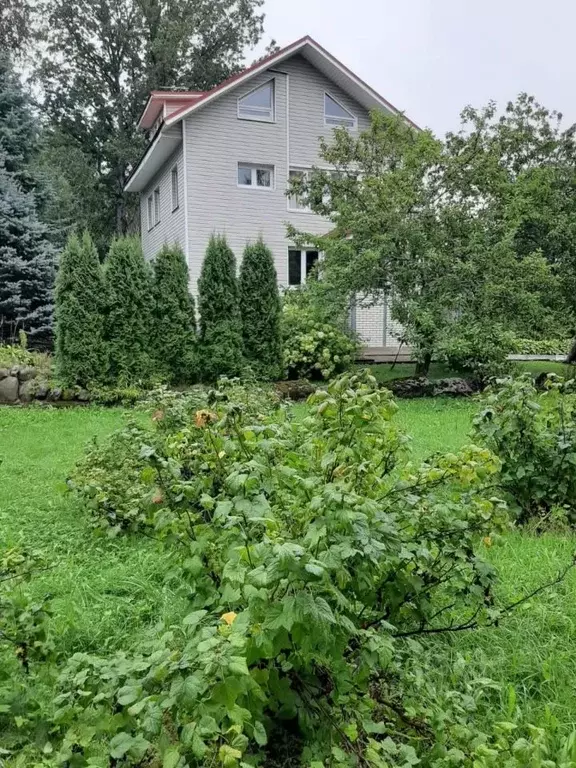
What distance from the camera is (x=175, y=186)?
16328 millimetres

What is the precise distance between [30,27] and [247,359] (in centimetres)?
2157

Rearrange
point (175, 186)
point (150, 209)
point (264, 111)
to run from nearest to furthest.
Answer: point (264, 111) → point (175, 186) → point (150, 209)

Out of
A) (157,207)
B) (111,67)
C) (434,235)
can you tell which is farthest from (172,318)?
(111,67)

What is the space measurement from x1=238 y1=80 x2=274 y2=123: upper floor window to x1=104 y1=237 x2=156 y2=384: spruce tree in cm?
786

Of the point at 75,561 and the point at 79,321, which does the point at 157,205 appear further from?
the point at 75,561

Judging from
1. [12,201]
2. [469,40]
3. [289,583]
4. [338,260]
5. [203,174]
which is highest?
[469,40]

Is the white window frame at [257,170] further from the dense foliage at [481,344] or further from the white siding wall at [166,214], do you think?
the dense foliage at [481,344]

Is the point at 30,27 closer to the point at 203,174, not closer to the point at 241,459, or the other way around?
the point at 203,174

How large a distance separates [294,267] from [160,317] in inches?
294

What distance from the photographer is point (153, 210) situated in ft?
63.3

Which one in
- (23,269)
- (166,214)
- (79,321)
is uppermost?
(166,214)

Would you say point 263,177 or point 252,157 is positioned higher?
point 252,157

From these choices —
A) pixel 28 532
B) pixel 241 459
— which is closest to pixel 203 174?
pixel 28 532

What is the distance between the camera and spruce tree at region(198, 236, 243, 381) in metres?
10.1
